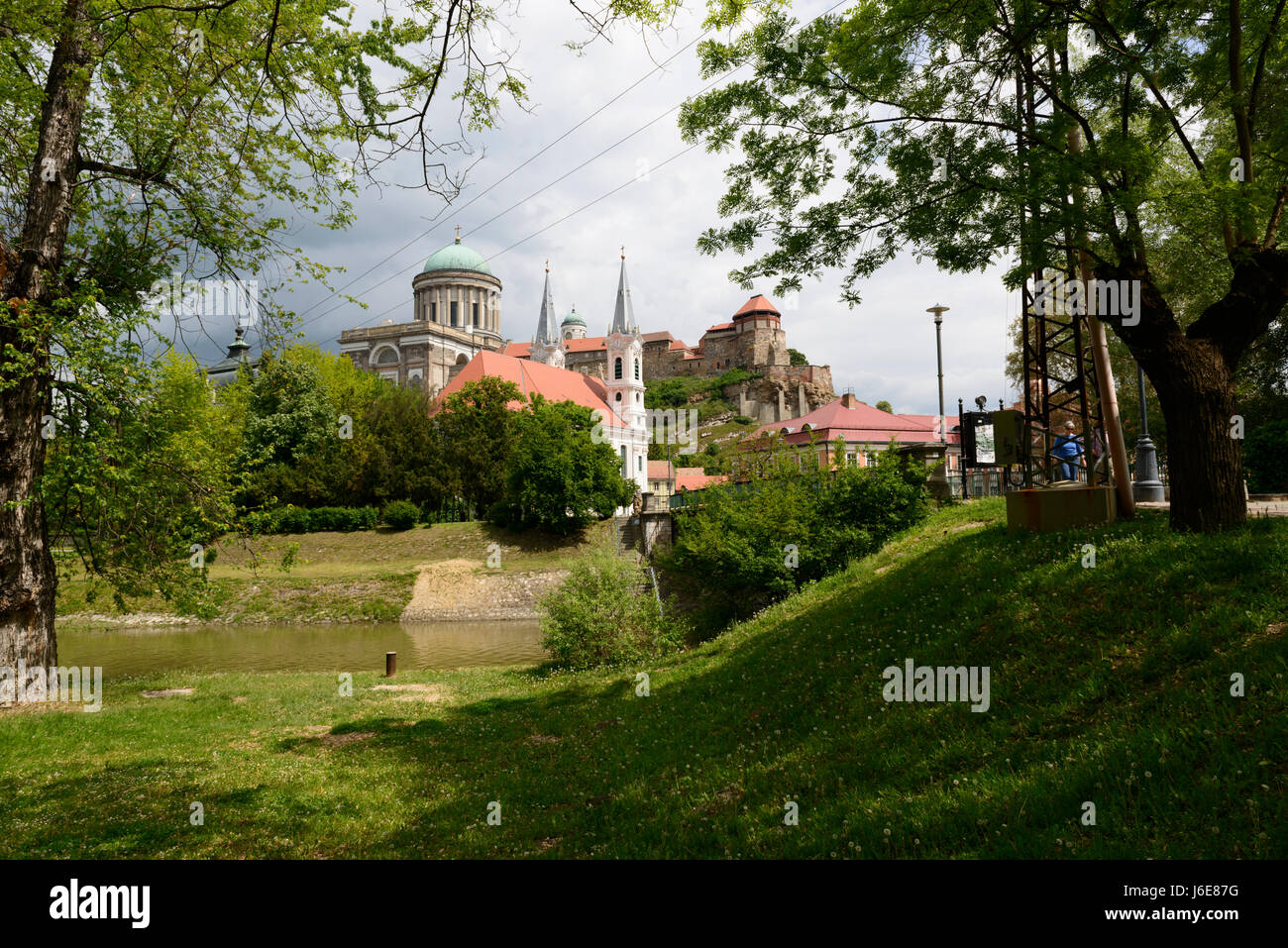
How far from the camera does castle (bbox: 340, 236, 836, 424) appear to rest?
350 feet

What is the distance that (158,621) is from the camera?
119 ft

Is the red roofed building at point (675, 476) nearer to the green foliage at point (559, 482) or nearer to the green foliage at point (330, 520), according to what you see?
the green foliage at point (559, 482)

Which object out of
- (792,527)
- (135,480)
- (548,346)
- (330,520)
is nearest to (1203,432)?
(792,527)

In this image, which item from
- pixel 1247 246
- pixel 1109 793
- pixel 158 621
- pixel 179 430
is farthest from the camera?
pixel 158 621

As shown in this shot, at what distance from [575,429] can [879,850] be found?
51.3 m

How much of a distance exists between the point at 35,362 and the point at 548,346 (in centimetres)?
9858

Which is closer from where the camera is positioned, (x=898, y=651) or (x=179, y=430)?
(x=898, y=651)

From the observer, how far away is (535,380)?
78.2 metres

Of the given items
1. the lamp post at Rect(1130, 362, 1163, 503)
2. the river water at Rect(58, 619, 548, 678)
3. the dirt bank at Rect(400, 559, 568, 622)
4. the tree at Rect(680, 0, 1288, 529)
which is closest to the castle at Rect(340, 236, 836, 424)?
the dirt bank at Rect(400, 559, 568, 622)

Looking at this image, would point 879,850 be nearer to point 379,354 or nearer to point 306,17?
point 306,17

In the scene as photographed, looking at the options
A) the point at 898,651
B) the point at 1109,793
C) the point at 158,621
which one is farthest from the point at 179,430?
the point at 158,621

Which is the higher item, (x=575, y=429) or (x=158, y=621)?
(x=575, y=429)

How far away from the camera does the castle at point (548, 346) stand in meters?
107

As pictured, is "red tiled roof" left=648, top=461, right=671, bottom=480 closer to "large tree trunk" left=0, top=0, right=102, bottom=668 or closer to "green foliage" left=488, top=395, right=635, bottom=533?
"green foliage" left=488, top=395, right=635, bottom=533
